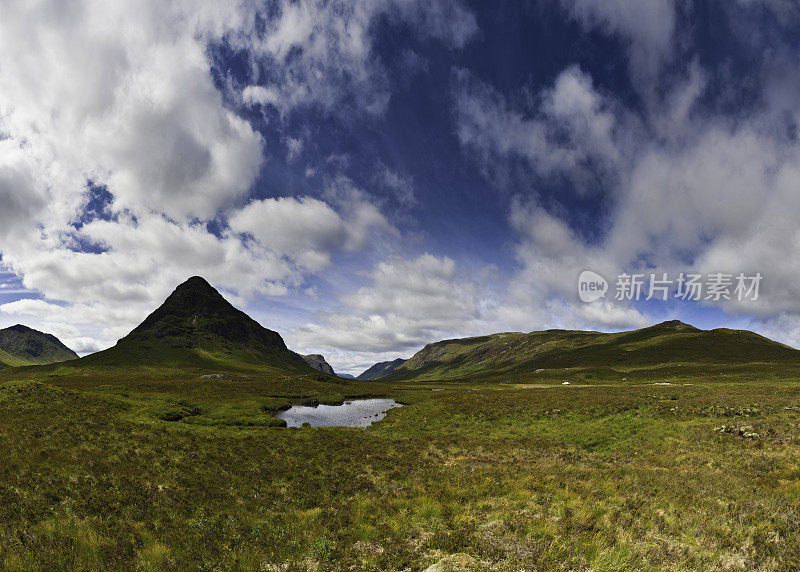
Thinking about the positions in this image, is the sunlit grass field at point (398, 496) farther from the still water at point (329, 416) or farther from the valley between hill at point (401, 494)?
the still water at point (329, 416)

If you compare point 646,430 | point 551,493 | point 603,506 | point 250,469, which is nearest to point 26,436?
point 250,469

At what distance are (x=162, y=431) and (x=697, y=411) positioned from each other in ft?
161

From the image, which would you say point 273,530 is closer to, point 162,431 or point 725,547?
point 725,547

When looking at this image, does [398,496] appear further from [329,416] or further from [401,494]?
[329,416]

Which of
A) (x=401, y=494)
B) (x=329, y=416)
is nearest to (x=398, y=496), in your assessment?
(x=401, y=494)

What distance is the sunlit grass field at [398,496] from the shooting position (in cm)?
951

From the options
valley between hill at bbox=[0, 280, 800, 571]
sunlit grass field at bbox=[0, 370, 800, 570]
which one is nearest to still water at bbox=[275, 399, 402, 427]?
valley between hill at bbox=[0, 280, 800, 571]

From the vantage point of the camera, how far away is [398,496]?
15938 millimetres

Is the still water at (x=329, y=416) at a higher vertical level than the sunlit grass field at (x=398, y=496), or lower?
lower

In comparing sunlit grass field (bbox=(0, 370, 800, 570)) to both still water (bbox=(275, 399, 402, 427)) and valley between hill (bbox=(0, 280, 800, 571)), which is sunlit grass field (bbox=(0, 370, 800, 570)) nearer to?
valley between hill (bbox=(0, 280, 800, 571))

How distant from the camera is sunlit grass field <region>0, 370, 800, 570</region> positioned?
9.51 metres

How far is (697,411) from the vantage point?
32500 millimetres

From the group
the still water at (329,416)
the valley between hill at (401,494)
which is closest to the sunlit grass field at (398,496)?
the valley between hill at (401,494)

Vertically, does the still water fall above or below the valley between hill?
below
